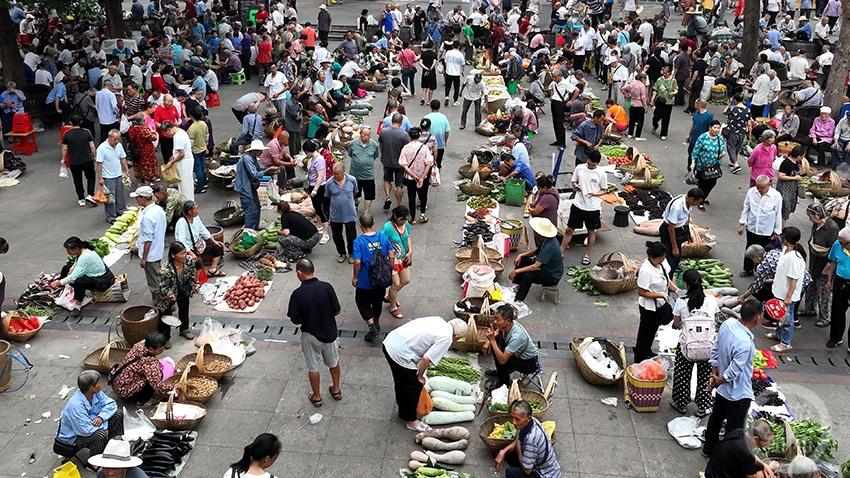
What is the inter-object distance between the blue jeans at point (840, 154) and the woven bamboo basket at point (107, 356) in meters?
14.5

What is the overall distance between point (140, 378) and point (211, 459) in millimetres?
1347

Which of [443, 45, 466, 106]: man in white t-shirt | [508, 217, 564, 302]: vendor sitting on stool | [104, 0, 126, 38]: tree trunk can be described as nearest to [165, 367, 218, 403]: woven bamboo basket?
[508, 217, 564, 302]: vendor sitting on stool

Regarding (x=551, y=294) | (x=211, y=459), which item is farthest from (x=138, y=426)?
(x=551, y=294)

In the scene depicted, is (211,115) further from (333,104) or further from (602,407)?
(602,407)

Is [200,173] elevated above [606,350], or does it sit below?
above

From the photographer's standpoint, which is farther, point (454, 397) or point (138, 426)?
point (454, 397)

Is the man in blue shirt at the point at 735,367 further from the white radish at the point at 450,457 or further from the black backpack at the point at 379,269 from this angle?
the black backpack at the point at 379,269

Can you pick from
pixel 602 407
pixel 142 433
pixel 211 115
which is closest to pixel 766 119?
pixel 602 407

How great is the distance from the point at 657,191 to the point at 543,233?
5858 mm

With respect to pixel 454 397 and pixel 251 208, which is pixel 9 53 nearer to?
pixel 251 208

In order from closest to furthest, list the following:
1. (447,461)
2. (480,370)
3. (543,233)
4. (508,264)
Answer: (447,461)
(480,370)
(543,233)
(508,264)

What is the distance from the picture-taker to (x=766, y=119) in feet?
60.6

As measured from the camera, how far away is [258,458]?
560 cm

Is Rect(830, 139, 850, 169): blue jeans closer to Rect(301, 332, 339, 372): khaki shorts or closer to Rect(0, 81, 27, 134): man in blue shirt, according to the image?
Rect(301, 332, 339, 372): khaki shorts
